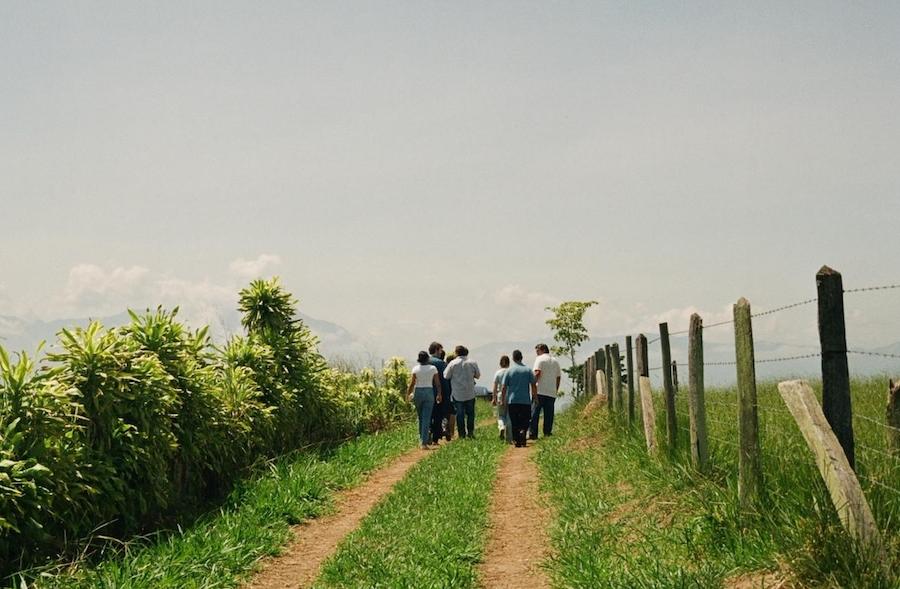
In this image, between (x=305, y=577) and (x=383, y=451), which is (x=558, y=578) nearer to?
(x=305, y=577)

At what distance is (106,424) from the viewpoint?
8750mm

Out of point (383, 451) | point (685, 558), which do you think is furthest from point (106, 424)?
point (383, 451)

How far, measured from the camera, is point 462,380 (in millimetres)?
17688

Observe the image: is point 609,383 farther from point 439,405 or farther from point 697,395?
point 697,395

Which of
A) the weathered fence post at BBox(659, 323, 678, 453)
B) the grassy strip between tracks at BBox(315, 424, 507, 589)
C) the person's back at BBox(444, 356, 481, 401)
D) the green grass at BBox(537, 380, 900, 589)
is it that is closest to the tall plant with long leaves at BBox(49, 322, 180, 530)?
the grassy strip between tracks at BBox(315, 424, 507, 589)

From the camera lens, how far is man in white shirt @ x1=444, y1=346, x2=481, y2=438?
57.6 feet

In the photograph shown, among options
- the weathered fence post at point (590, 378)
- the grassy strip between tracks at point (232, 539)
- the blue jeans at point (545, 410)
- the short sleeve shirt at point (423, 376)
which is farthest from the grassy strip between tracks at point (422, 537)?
the weathered fence post at point (590, 378)

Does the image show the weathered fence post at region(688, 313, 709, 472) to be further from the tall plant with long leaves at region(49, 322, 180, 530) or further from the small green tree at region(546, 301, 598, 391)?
the small green tree at region(546, 301, 598, 391)

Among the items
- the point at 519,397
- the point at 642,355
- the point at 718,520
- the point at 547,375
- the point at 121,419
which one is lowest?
the point at 718,520

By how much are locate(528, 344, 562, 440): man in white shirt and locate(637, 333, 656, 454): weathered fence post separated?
410 cm

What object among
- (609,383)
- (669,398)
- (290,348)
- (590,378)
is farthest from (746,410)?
(590,378)

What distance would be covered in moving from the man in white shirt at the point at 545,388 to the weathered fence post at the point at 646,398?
410 cm

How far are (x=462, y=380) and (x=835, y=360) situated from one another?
12.3 m

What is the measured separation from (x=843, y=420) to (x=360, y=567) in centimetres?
398
